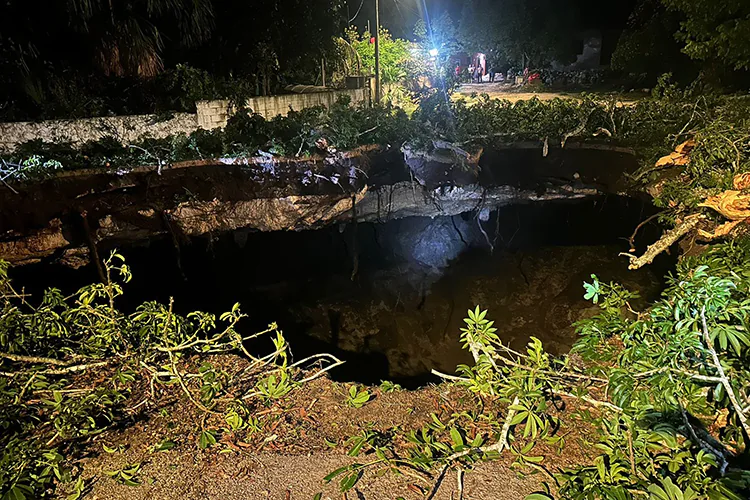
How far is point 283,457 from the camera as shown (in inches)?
111

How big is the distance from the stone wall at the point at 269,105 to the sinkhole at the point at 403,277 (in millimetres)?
3001

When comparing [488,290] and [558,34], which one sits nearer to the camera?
[488,290]

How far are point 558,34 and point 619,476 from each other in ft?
71.1

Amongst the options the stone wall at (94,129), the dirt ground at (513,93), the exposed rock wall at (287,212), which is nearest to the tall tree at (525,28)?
the dirt ground at (513,93)

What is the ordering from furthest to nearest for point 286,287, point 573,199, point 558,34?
point 558,34
point 573,199
point 286,287

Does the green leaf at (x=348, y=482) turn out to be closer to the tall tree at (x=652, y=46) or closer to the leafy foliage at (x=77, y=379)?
the leafy foliage at (x=77, y=379)

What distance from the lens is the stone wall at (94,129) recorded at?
833cm

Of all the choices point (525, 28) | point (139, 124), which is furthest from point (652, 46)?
point (139, 124)

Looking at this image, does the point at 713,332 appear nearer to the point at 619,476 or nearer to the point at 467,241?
the point at 619,476

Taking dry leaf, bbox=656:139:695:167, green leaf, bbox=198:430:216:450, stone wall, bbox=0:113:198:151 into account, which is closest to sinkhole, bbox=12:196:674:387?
dry leaf, bbox=656:139:695:167

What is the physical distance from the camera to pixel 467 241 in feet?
32.4

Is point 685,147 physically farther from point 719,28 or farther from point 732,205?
point 719,28

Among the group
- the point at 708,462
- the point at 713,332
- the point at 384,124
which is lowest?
the point at 708,462

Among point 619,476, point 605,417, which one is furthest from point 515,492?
point 605,417
